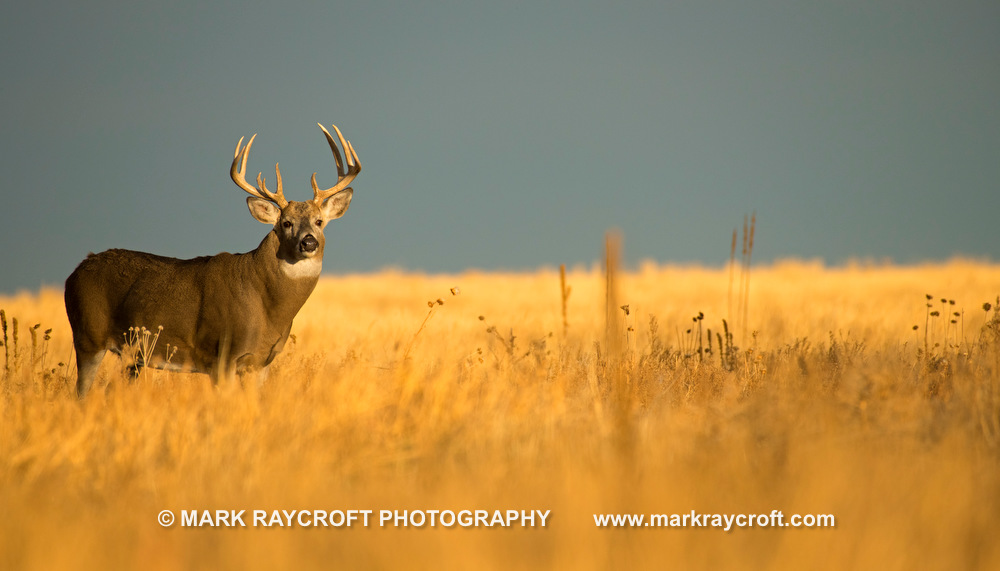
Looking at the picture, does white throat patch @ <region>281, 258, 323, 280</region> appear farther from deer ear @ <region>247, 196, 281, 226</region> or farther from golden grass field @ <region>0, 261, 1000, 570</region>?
golden grass field @ <region>0, 261, 1000, 570</region>

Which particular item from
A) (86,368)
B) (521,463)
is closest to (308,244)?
(86,368)

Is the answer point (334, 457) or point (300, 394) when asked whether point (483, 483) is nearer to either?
point (334, 457)

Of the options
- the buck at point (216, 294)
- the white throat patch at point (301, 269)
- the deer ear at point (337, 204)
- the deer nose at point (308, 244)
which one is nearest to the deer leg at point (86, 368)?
the buck at point (216, 294)

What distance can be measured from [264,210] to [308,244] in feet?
1.99

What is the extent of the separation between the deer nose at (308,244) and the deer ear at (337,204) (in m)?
0.50

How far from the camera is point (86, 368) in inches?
299

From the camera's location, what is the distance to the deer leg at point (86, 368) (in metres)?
7.48

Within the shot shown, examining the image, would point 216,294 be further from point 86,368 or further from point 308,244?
point 86,368

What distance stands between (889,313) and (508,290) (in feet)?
33.0

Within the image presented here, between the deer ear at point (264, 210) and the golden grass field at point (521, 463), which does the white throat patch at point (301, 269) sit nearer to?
the deer ear at point (264, 210)

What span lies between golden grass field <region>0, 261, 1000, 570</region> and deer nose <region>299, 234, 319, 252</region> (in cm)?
97

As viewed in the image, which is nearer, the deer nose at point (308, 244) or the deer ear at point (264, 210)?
the deer nose at point (308, 244)

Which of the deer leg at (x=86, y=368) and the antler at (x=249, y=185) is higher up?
the antler at (x=249, y=185)

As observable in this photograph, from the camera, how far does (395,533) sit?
344 centimetres
